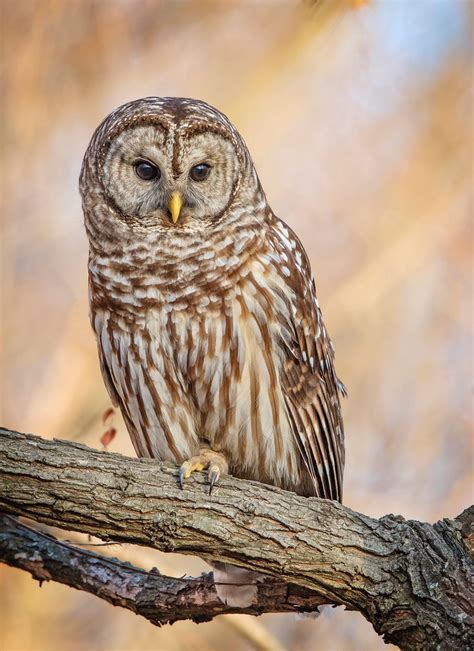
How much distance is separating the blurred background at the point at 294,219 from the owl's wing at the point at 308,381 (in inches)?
82.4

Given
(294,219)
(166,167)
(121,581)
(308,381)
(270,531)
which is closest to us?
(270,531)

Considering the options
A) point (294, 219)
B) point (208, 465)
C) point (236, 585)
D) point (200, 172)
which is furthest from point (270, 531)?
point (294, 219)

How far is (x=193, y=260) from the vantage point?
155 inches

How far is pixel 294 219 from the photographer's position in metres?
7.27

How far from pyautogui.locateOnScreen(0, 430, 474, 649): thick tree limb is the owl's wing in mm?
700

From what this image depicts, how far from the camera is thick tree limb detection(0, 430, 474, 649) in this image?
3.24m

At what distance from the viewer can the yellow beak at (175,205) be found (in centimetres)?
390

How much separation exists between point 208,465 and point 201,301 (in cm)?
72

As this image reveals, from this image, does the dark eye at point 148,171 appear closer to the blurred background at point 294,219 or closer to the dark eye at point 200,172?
the dark eye at point 200,172

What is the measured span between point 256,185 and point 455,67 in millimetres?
3921

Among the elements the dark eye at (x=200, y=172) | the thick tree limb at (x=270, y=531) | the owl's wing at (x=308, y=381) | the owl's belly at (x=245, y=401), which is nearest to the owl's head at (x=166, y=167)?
the dark eye at (x=200, y=172)

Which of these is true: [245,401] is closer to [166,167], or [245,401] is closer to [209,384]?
[209,384]

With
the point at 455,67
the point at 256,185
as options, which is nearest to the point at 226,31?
the point at 455,67

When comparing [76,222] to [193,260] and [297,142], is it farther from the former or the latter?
[193,260]
